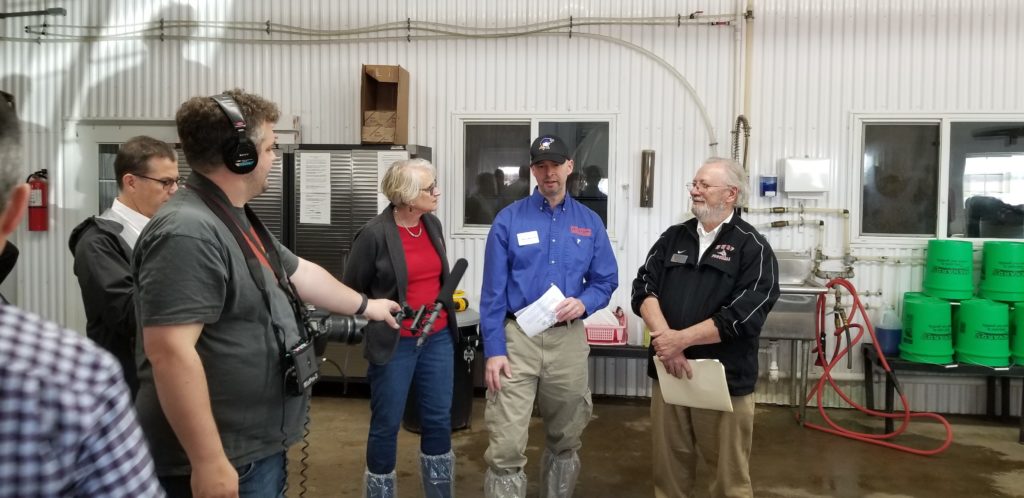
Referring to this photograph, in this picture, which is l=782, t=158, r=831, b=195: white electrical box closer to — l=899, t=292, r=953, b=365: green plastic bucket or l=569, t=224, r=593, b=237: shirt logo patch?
l=899, t=292, r=953, b=365: green plastic bucket

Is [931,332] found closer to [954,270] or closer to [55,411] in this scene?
[954,270]

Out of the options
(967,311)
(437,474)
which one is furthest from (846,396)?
(437,474)

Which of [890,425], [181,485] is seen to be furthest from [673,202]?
[181,485]

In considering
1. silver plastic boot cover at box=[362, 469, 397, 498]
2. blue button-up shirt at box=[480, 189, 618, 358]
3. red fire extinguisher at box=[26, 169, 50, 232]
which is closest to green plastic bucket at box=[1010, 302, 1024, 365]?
blue button-up shirt at box=[480, 189, 618, 358]

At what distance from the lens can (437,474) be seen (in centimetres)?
284

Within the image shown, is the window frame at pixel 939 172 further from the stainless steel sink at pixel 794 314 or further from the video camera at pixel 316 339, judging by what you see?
the video camera at pixel 316 339

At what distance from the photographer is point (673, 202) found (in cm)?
496

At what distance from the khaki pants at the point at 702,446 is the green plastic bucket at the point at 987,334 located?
251cm

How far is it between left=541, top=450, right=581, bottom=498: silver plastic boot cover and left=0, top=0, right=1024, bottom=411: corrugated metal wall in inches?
85.2

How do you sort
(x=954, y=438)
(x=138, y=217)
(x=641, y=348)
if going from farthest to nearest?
(x=641, y=348) < (x=954, y=438) < (x=138, y=217)

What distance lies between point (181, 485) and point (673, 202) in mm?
4049

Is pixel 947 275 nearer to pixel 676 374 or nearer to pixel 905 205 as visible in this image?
pixel 905 205

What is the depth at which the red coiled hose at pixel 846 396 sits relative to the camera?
4.12 metres

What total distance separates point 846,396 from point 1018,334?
1.08m
